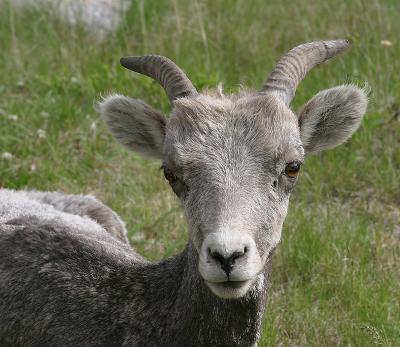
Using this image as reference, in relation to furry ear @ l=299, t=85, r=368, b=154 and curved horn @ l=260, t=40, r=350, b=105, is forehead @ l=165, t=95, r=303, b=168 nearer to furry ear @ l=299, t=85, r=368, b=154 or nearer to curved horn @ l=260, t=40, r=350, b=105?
curved horn @ l=260, t=40, r=350, b=105

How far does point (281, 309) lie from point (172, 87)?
2.11 meters

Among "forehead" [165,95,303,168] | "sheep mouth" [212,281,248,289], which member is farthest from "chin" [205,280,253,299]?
"forehead" [165,95,303,168]

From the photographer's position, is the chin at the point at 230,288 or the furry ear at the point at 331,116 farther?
the furry ear at the point at 331,116

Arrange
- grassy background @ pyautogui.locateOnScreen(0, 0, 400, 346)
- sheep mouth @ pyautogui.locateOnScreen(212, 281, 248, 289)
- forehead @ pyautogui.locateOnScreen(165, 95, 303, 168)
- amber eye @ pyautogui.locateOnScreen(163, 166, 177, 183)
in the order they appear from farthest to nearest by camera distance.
A: 1. grassy background @ pyautogui.locateOnScreen(0, 0, 400, 346)
2. amber eye @ pyautogui.locateOnScreen(163, 166, 177, 183)
3. forehead @ pyautogui.locateOnScreen(165, 95, 303, 168)
4. sheep mouth @ pyautogui.locateOnScreen(212, 281, 248, 289)

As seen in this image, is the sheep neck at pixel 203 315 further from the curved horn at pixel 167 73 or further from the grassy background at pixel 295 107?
the grassy background at pixel 295 107

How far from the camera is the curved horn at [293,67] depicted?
18.1 feet

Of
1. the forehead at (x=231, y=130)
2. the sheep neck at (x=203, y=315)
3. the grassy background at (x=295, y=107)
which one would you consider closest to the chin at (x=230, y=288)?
the sheep neck at (x=203, y=315)

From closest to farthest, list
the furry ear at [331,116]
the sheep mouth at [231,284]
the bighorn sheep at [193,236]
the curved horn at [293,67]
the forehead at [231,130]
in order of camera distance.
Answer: the sheep mouth at [231,284] < the bighorn sheep at [193,236] < the forehead at [231,130] < the curved horn at [293,67] < the furry ear at [331,116]

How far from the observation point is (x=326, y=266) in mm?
7090

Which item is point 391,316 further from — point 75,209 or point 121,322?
point 75,209

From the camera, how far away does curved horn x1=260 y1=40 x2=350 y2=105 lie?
18.1ft

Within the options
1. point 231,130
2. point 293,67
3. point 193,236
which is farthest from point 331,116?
point 193,236

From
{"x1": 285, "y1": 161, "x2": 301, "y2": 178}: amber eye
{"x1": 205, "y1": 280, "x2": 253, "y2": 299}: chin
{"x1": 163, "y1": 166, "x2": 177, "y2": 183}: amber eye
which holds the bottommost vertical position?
{"x1": 205, "y1": 280, "x2": 253, "y2": 299}: chin

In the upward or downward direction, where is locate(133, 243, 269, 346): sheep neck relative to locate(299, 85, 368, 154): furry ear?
downward
